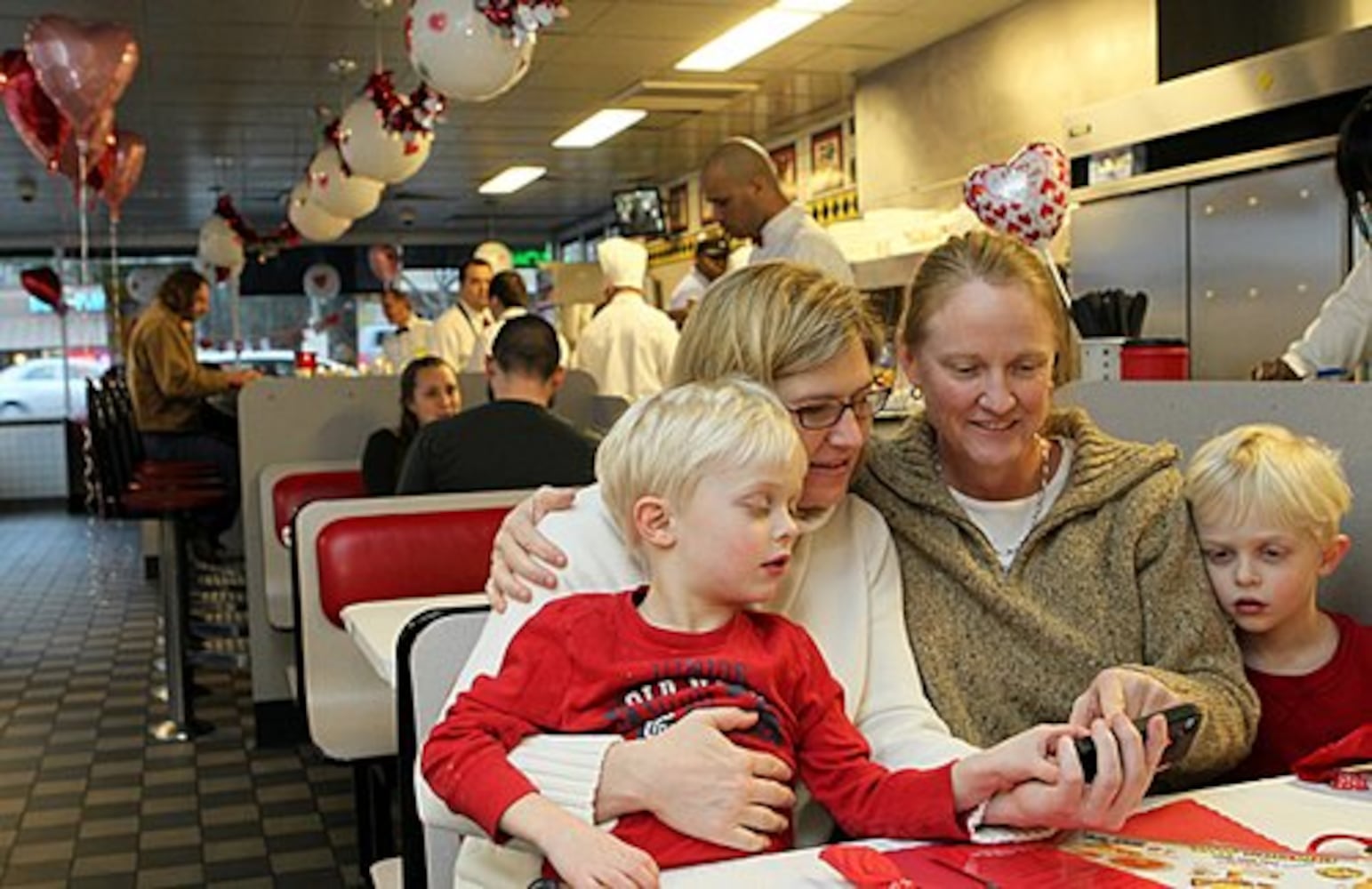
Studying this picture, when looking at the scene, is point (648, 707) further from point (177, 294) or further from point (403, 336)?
point (403, 336)

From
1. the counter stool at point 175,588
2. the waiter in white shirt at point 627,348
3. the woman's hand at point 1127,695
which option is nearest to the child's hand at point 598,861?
the woman's hand at point 1127,695

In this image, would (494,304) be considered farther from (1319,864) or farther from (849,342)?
(1319,864)

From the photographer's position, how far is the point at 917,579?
76.2 inches

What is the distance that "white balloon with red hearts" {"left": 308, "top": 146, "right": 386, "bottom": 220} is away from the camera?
8.24m

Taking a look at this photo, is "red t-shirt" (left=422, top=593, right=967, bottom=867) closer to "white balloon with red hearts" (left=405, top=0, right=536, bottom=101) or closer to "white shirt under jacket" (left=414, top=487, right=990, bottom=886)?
"white shirt under jacket" (left=414, top=487, right=990, bottom=886)

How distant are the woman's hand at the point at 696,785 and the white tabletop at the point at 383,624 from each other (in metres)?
0.77

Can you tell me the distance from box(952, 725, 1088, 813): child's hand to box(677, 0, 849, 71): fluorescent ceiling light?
5912 mm

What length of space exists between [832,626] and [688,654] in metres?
0.29

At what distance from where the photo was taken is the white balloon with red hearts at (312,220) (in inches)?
370

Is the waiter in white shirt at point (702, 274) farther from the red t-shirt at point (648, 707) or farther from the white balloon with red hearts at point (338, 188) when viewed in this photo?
the red t-shirt at point (648, 707)

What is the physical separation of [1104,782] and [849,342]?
0.65 metres

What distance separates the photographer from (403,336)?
417 inches

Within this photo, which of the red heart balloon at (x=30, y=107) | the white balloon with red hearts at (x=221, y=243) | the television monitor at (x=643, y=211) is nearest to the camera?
the red heart balloon at (x=30, y=107)

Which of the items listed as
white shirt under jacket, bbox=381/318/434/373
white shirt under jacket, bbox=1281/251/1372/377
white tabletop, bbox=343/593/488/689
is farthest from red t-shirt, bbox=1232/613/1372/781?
white shirt under jacket, bbox=381/318/434/373
